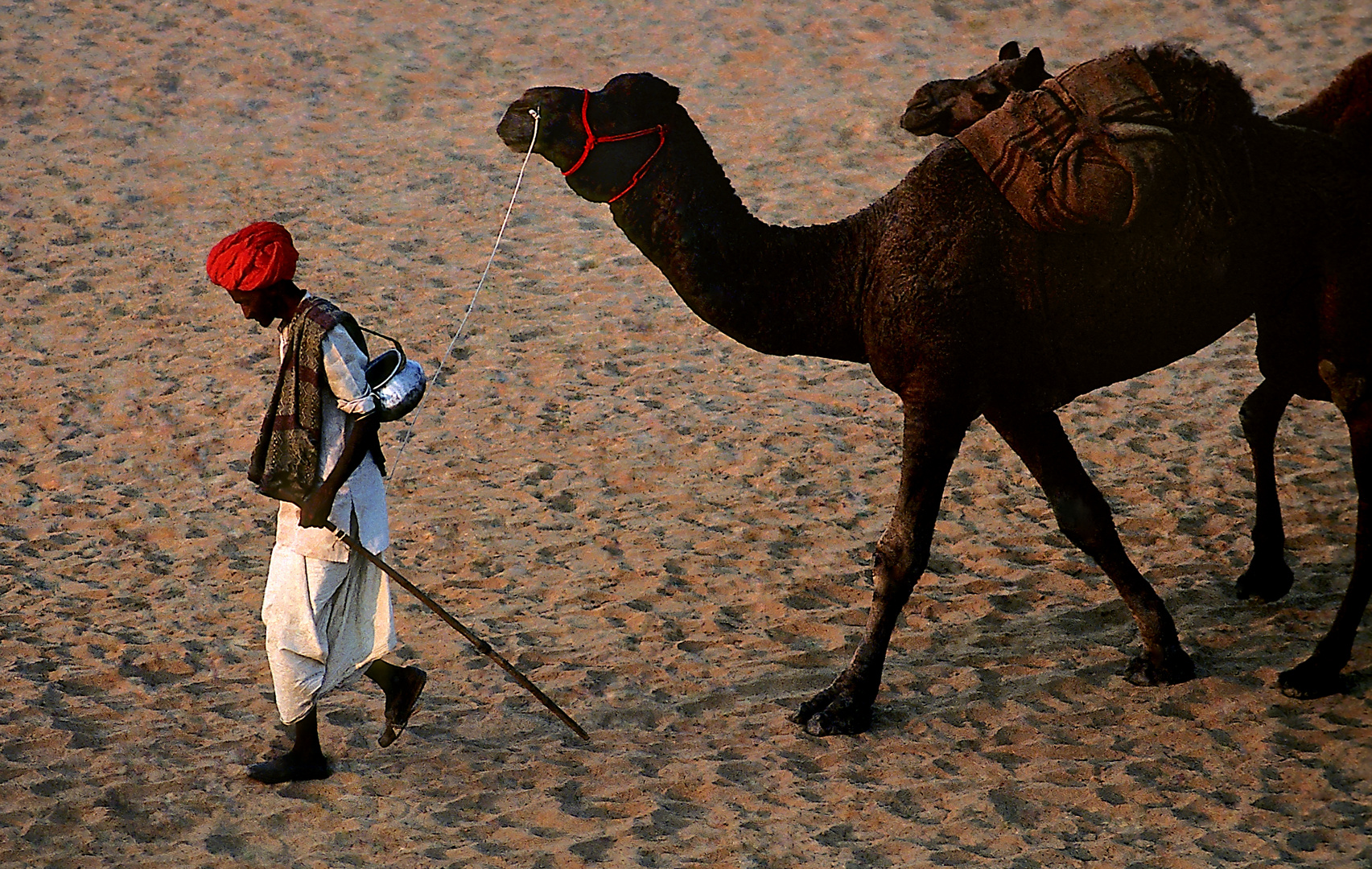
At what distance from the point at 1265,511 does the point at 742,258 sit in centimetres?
283

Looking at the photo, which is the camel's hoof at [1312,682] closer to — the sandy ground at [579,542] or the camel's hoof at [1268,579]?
the sandy ground at [579,542]

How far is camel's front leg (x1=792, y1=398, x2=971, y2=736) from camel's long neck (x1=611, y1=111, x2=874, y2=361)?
0.39 m

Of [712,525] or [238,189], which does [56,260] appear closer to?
[238,189]

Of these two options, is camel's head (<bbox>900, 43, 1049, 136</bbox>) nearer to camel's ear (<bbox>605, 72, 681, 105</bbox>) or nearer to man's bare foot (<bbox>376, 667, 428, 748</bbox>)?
camel's ear (<bbox>605, 72, 681, 105</bbox>)

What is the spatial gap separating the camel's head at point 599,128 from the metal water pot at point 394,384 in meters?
0.79

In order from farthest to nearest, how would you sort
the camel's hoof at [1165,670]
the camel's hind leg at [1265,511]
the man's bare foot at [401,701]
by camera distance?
the camel's hind leg at [1265,511]
the camel's hoof at [1165,670]
the man's bare foot at [401,701]

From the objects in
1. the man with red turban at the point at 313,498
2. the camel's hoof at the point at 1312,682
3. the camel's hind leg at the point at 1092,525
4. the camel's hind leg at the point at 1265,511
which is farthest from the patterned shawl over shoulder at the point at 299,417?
the camel's hind leg at the point at 1265,511

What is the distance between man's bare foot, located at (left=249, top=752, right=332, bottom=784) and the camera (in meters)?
5.07

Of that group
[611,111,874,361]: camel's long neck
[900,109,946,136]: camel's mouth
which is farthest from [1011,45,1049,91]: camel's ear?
[611,111,874,361]: camel's long neck

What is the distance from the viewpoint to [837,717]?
17.9ft

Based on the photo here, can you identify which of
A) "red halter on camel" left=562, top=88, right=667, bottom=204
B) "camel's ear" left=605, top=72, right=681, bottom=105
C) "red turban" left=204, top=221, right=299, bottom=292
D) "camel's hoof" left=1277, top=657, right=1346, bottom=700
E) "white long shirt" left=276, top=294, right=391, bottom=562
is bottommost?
"camel's hoof" left=1277, top=657, right=1346, bottom=700

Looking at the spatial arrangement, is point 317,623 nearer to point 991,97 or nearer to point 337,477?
point 337,477

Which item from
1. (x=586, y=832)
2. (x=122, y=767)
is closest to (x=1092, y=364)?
(x=586, y=832)

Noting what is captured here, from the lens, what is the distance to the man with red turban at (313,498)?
478cm
